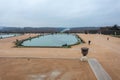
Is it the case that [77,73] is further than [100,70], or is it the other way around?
[100,70]

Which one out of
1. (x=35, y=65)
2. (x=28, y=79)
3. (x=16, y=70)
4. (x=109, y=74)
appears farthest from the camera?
(x=35, y=65)

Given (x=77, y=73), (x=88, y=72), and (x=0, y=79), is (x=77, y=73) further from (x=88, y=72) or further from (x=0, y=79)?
(x=0, y=79)

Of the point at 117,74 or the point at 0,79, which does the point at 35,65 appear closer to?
the point at 0,79

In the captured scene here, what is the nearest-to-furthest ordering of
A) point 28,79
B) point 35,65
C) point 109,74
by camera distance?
point 28,79 < point 109,74 < point 35,65

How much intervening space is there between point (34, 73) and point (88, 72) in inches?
75.3

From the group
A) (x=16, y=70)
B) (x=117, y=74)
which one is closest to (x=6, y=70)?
(x=16, y=70)

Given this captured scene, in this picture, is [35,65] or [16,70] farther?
[35,65]

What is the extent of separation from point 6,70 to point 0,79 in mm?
1382

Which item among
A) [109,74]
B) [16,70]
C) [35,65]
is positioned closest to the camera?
[109,74]

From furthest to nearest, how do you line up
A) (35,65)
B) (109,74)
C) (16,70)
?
(35,65)
(16,70)
(109,74)

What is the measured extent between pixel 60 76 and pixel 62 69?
1.15m

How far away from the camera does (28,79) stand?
691 cm

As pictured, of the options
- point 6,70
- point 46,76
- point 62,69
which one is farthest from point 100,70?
point 6,70

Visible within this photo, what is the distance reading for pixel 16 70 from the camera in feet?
27.1
